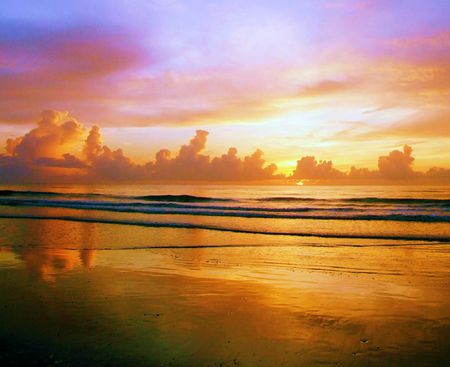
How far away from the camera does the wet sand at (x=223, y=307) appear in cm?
516

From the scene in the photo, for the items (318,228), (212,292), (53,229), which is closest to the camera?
(212,292)

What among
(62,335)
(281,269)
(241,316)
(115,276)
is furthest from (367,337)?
(115,276)

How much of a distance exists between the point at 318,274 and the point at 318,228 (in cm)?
1245

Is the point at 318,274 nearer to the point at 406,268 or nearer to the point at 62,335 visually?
the point at 406,268

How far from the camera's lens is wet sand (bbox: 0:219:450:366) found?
5164 millimetres

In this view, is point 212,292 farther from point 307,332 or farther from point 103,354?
point 103,354

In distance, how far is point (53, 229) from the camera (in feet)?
68.4

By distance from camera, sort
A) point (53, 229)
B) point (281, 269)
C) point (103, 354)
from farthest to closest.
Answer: point (53, 229) < point (281, 269) < point (103, 354)

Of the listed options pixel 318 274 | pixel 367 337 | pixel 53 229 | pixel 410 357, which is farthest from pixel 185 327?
pixel 53 229

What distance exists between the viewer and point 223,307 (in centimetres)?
716

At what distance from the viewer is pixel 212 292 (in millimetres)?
8219

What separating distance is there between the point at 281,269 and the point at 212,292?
3052 mm

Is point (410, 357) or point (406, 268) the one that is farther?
point (406, 268)

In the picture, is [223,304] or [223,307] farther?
[223,304]
